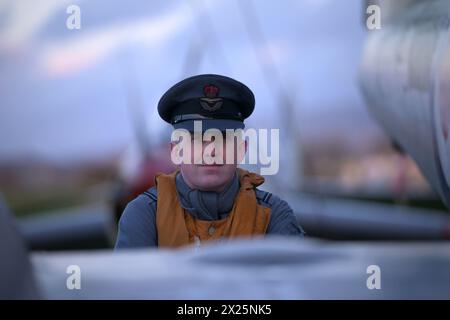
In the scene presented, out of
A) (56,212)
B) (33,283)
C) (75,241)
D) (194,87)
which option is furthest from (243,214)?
(56,212)

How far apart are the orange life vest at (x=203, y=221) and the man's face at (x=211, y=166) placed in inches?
1.0

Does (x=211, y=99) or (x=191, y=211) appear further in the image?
(x=211, y=99)

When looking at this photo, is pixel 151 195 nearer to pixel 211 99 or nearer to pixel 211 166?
pixel 211 166

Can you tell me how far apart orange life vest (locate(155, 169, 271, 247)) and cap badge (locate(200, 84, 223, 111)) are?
0.46 ft

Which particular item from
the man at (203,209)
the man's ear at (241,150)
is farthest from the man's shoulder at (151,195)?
the man's ear at (241,150)

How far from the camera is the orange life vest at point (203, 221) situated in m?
1.31

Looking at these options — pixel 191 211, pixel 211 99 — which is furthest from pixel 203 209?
pixel 211 99

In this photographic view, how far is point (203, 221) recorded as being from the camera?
1318 millimetres

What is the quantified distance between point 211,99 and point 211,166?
5.8 inches

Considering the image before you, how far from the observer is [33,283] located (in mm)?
1408

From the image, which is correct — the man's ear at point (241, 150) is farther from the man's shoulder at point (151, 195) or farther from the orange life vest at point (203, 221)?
the man's shoulder at point (151, 195)

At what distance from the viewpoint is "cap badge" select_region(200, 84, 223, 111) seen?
141 cm

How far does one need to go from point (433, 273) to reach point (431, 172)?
2.58 m
